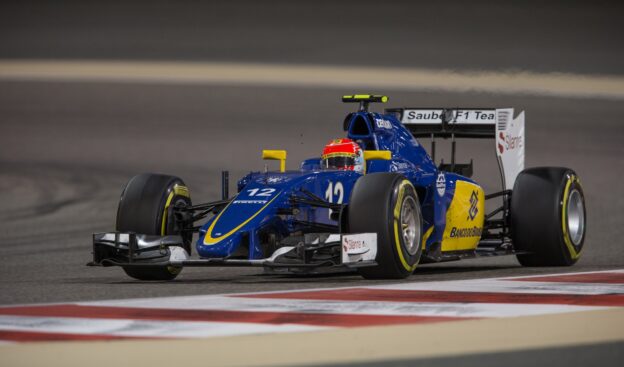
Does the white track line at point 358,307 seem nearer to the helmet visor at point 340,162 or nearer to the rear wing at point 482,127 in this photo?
the helmet visor at point 340,162

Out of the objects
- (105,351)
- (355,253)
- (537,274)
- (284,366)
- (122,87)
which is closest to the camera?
(284,366)

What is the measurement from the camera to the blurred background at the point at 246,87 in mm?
18875

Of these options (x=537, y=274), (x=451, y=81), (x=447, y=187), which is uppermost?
(x=451, y=81)

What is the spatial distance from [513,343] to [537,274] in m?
4.24

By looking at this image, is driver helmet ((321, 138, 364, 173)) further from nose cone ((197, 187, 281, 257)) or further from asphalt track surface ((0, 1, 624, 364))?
asphalt track surface ((0, 1, 624, 364))

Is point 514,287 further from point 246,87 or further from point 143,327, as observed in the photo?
point 246,87

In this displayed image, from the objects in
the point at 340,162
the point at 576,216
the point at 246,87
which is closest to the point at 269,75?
the point at 246,87

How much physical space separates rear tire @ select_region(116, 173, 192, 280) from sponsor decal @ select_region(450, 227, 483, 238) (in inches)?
93.6

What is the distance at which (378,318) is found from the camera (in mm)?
6348

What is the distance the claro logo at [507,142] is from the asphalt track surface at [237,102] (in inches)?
43.9

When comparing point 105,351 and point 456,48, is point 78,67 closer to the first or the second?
point 456,48

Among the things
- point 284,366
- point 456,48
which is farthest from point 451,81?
point 284,366

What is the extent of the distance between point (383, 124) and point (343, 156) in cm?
82

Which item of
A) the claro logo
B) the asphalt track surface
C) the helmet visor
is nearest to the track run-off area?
the helmet visor
